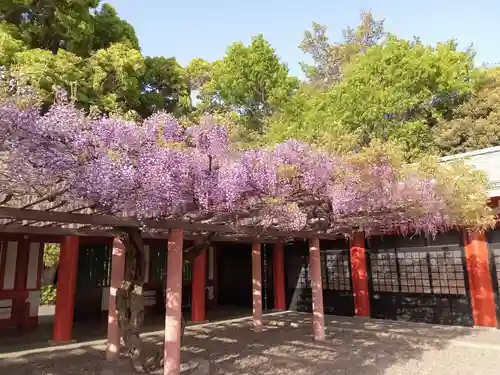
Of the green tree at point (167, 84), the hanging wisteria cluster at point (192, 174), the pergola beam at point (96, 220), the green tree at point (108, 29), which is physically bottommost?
the pergola beam at point (96, 220)

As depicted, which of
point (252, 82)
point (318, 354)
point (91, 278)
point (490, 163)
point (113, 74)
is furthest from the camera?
point (252, 82)

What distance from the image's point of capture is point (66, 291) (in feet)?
25.4

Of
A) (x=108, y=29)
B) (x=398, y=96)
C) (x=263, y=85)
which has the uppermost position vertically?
(x=263, y=85)

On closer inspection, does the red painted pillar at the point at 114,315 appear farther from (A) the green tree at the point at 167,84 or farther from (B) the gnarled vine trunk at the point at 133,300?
(A) the green tree at the point at 167,84

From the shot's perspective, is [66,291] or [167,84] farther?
[167,84]

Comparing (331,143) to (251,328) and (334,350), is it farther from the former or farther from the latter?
(251,328)

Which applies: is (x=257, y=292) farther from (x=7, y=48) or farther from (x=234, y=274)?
(x=7, y=48)

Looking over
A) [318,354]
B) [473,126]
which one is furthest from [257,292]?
[473,126]

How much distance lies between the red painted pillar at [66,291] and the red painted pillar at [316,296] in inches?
194

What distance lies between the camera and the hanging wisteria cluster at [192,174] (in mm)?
3753

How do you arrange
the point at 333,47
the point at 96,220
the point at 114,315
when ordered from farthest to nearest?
the point at 333,47
the point at 114,315
the point at 96,220

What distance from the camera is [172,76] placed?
14.7 meters

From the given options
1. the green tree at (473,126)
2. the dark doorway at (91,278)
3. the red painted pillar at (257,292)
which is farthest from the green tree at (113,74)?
the green tree at (473,126)

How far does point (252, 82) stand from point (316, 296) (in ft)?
44.5
